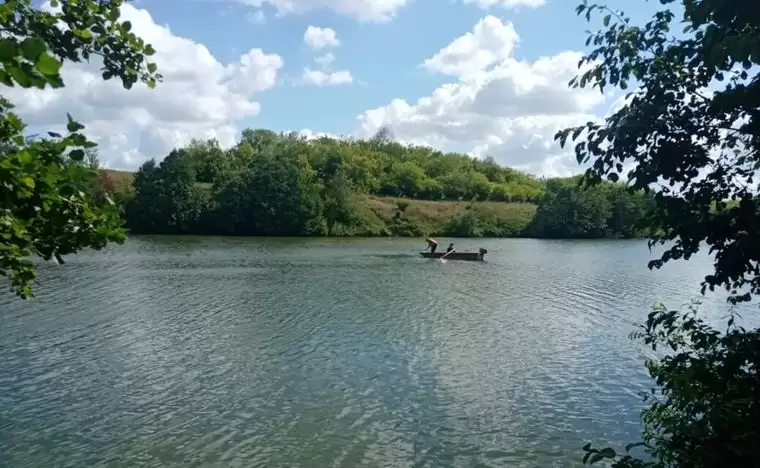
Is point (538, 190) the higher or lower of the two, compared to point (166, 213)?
higher

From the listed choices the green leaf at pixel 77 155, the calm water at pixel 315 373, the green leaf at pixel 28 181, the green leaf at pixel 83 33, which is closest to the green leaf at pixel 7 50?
the green leaf at pixel 28 181

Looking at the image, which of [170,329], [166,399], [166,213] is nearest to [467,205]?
[166,213]

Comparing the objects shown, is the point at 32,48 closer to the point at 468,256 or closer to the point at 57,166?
the point at 57,166

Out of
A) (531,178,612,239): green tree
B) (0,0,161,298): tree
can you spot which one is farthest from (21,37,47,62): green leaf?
(531,178,612,239): green tree

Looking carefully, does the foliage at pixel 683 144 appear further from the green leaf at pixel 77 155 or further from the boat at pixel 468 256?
the boat at pixel 468 256

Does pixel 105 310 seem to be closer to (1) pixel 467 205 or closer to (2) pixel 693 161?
(2) pixel 693 161

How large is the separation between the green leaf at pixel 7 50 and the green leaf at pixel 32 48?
0.03 meters

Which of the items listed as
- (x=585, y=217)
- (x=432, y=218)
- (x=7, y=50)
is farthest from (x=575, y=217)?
(x=7, y=50)

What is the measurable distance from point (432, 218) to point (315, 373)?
99.2 m

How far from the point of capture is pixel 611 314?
2931 centimetres

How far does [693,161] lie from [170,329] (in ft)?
73.7

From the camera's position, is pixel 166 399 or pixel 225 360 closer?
pixel 166 399

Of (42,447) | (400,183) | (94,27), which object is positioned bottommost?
(42,447)

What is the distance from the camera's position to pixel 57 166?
4.16m
